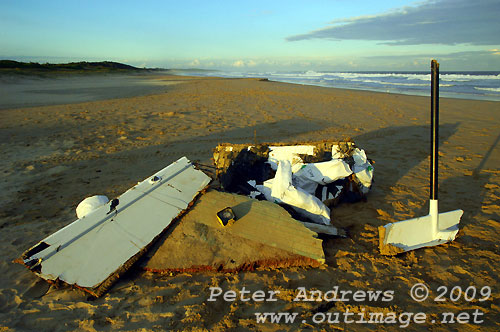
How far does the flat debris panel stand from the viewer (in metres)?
2.27

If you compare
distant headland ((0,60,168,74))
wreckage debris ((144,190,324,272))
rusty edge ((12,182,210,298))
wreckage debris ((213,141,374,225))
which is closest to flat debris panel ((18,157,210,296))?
rusty edge ((12,182,210,298))

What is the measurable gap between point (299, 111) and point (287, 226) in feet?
30.0

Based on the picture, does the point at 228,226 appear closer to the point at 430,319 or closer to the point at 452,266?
the point at 430,319

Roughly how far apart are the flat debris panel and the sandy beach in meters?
0.19

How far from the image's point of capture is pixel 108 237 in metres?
2.51

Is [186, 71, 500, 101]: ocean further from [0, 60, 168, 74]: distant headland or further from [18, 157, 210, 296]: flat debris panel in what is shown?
[0, 60, 168, 74]: distant headland

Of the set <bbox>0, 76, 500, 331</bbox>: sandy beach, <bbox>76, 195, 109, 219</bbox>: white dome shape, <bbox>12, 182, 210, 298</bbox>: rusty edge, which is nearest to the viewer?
<bbox>0, 76, 500, 331</bbox>: sandy beach

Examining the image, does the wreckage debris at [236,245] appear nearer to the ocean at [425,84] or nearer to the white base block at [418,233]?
the white base block at [418,233]

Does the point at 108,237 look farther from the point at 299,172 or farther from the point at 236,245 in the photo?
the point at 299,172

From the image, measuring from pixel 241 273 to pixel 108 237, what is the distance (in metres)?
→ 1.21

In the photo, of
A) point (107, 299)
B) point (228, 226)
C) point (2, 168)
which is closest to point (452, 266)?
point (228, 226)

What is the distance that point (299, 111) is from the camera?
11438 millimetres

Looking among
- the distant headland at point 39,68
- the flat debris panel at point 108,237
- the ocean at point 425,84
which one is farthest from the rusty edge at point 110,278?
the distant headland at point 39,68

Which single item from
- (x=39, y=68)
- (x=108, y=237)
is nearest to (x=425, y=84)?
(x=108, y=237)
